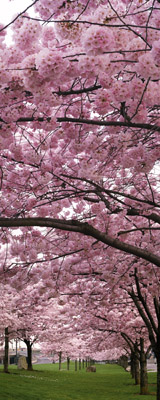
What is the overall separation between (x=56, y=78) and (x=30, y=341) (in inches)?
1313

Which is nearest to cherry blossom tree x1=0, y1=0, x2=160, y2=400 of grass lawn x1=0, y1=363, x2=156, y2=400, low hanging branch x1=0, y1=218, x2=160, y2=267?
low hanging branch x1=0, y1=218, x2=160, y2=267

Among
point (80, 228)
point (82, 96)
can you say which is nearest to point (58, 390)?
point (80, 228)

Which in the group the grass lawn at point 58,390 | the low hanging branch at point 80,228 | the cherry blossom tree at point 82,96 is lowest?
the grass lawn at point 58,390

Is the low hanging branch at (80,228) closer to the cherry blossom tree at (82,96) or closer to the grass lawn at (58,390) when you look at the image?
the cherry blossom tree at (82,96)

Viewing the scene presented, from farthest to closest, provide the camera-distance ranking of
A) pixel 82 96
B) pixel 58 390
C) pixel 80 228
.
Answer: pixel 58 390 → pixel 82 96 → pixel 80 228

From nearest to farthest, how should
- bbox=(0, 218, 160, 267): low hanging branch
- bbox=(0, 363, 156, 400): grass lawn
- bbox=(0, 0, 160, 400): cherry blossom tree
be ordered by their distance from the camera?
1. bbox=(0, 0, 160, 400): cherry blossom tree
2. bbox=(0, 218, 160, 267): low hanging branch
3. bbox=(0, 363, 156, 400): grass lawn

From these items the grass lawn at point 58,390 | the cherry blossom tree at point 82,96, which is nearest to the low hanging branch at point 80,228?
the cherry blossom tree at point 82,96

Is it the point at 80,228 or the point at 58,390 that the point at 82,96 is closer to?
the point at 80,228

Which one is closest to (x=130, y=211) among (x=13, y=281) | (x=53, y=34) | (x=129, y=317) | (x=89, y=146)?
(x=89, y=146)

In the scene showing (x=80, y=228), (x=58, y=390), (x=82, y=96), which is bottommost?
(x=58, y=390)

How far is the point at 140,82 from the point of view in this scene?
158 inches

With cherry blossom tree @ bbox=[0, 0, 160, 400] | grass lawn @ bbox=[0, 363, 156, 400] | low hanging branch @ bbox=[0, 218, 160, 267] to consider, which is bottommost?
grass lawn @ bbox=[0, 363, 156, 400]

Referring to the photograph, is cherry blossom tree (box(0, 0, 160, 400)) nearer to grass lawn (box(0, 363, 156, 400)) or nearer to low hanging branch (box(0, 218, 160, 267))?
low hanging branch (box(0, 218, 160, 267))

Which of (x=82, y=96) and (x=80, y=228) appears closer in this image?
(x=80, y=228)
